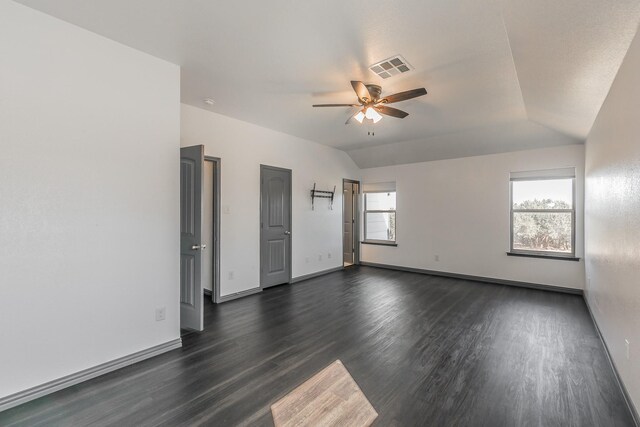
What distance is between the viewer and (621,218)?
7.22ft

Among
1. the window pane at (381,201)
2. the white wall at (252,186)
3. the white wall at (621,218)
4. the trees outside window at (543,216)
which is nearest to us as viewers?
the white wall at (621,218)

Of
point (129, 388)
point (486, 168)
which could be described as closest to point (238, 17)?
point (129, 388)

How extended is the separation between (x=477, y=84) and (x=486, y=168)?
295 cm

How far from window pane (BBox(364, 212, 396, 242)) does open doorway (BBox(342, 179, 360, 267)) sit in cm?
29

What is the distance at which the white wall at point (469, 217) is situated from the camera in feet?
16.5

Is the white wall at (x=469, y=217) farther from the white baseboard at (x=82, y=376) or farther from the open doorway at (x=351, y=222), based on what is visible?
the white baseboard at (x=82, y=376)

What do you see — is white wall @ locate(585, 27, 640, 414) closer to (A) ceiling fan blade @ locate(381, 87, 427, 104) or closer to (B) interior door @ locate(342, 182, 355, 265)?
(A) ceiling fan blade @ locate(381, 87, 427, 104)

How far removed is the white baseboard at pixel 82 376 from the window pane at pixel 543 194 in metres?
5.82

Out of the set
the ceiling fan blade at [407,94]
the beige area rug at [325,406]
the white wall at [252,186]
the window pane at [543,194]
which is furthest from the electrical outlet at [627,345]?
the white wall at [252,186]

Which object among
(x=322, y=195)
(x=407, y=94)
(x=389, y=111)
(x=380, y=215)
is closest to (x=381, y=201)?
(x=380, y=215)

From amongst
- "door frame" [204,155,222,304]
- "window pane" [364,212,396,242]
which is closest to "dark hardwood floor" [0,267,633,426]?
"door frame" [204,155,222,304]

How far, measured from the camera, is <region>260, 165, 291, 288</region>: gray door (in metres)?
5.04

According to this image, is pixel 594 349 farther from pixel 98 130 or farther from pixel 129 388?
pixel 98 130

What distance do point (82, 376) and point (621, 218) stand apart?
4248 millimetres
